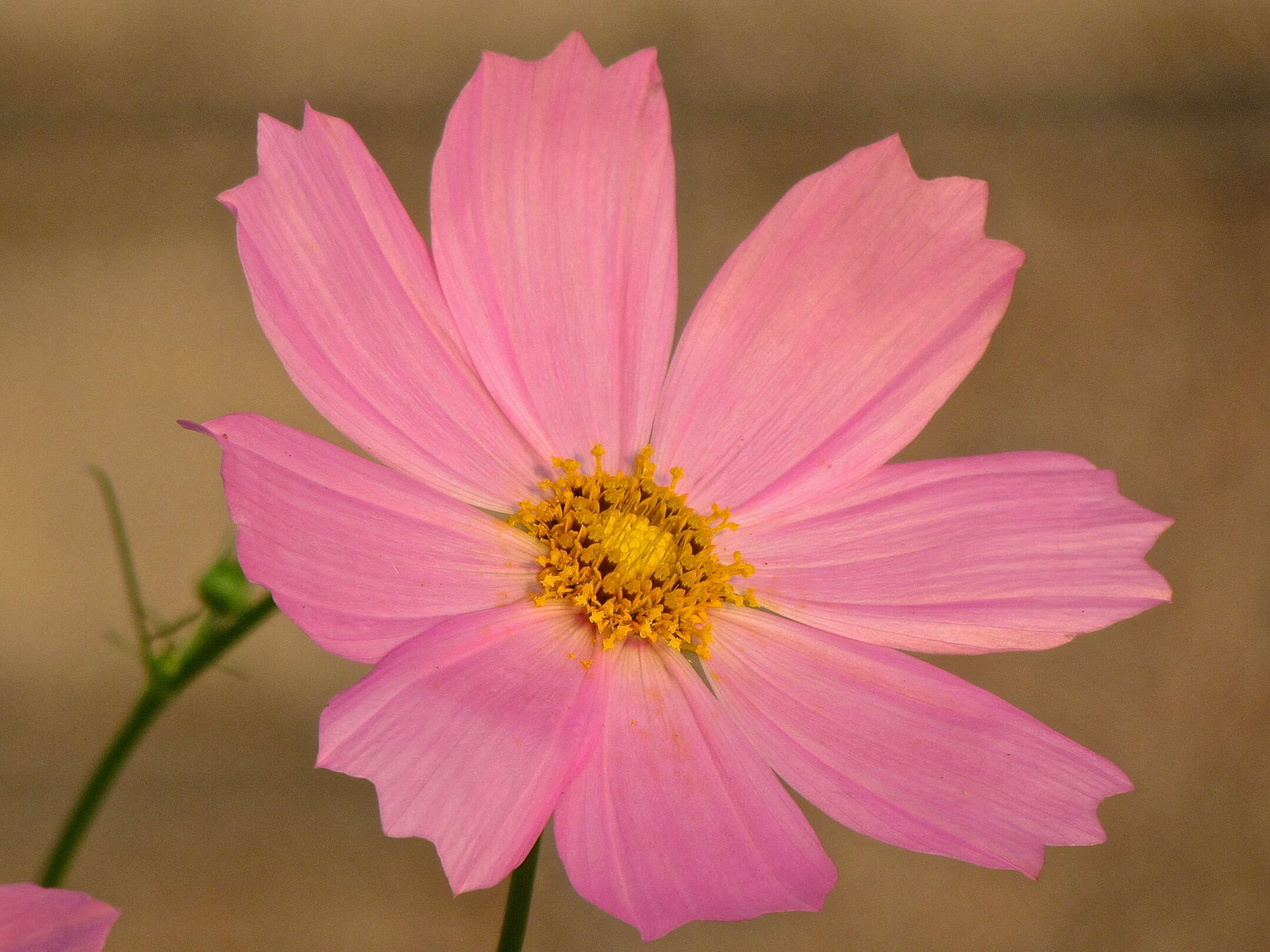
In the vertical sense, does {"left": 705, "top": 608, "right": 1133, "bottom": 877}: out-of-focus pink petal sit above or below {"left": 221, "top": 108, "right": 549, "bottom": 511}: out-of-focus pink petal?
below

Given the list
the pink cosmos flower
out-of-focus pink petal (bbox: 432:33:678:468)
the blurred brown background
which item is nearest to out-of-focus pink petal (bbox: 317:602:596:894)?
the pink cosmos flower

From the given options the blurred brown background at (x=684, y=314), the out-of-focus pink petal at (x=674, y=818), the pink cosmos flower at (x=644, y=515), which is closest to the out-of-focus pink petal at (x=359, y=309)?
the pink cosmos flower at (x=644, y=515)

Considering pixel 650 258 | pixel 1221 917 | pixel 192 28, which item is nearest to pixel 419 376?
pixel 650 258

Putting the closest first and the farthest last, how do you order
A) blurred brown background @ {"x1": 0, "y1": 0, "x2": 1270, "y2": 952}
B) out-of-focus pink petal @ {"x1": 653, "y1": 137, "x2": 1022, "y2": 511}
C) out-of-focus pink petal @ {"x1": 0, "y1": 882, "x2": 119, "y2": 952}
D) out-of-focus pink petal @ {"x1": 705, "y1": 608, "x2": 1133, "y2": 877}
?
out-of-focus pink petal @ {"x1": 0, "y1": 882, "x2": 119, "y2": 952}, out-of-focus pink petal @ {"x1": 705, "y1": 608, "x2": 1133, "y2": 877}, out-of-focus pink petal @ {"x1": 653, "y1": 137, "x2": 1022, "y2": 511}, blurred brown background @ {"x1": 0, "y1": 0, "x2": 1270, "y2": 952}

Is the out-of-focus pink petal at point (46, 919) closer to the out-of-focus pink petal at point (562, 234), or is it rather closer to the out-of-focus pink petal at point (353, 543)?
the out-of-focus pink petal at point (353, 543)

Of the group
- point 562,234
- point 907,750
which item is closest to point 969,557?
point 907,750

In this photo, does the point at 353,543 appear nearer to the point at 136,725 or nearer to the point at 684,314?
the point at 136,725

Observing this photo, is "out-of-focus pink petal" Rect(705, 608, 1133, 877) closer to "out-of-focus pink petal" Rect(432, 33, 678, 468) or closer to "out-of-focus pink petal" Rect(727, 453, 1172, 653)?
"out-of-focus pink petal" Rect(727, 453, 1172, 653)

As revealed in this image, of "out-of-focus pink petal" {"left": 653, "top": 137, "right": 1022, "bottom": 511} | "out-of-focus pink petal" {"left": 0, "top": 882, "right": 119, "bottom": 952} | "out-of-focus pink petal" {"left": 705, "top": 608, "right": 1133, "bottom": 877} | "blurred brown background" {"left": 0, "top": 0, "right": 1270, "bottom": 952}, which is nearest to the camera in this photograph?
"out-of-focus pink petal" {"left": 0, "top": 882, "right": 119, "bottom": 952}
